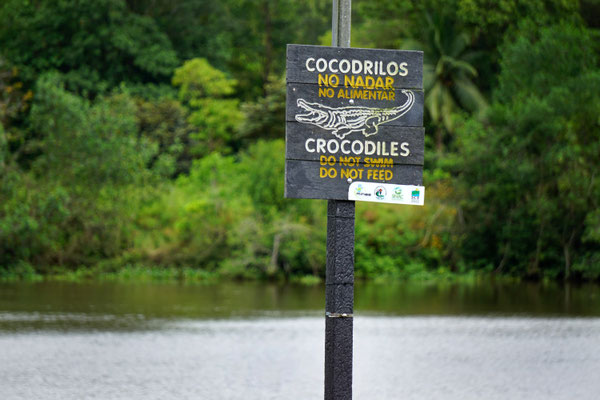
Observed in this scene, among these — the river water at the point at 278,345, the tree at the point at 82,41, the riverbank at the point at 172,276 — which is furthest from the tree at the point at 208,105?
the river water at the point at 278,345

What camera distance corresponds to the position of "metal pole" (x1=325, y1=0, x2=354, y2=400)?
6492 mm

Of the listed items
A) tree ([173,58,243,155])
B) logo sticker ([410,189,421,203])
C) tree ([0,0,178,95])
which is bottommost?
logo sticker ([410,189,421,203])

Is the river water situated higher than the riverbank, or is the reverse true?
the riverbank

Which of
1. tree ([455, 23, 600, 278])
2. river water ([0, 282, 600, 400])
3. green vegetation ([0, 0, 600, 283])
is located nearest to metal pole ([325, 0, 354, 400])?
river water ([0, 282, 600, 400])

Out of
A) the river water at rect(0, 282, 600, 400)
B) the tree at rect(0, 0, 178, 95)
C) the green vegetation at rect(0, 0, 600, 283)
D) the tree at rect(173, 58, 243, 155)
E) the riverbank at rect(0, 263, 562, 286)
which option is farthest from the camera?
the tree at rect(173, 58, 243, 155)

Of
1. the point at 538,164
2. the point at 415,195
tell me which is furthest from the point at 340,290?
the point at 538,164

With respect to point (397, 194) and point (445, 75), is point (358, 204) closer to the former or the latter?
point (445, 75)

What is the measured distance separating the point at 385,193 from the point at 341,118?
59 cm

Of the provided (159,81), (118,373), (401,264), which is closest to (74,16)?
(159,81)

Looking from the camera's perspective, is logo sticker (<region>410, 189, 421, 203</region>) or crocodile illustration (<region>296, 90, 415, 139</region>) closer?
crocodile illustration (<region>296, 90, 415, 139</region>)

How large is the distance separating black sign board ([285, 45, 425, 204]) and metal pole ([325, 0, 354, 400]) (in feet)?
0.48

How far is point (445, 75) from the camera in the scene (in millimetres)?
40344

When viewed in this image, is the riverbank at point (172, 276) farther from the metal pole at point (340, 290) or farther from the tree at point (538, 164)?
the metal pole at point (340, 290)

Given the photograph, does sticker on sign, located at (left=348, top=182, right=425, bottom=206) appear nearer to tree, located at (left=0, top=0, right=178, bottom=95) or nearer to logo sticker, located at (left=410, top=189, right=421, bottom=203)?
logo sticker, located at (left=410, top=189, right=421, bottom=203)
